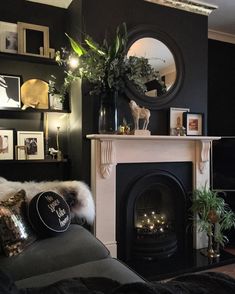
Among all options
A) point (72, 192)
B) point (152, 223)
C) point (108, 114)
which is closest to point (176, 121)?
point (108, 114)

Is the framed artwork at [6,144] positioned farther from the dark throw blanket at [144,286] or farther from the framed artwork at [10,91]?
the dark throw blanket at [144,286]

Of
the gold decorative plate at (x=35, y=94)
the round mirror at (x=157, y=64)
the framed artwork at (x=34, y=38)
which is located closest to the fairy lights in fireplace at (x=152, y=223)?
the round mirror at (x=157, y=64)

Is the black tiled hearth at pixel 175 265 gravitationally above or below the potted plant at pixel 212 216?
below

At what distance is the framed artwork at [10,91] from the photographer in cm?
285

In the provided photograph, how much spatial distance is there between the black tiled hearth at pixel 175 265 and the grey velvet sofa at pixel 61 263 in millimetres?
994

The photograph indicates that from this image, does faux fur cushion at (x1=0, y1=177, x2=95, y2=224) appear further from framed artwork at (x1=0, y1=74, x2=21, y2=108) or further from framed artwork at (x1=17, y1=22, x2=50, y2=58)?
framed artwork at (x1=17, y1=22, x2=50, y2=58)

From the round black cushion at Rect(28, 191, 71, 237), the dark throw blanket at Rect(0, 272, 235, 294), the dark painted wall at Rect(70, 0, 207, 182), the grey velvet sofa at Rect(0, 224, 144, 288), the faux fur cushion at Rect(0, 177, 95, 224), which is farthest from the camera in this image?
the dark painted wall at Rect(70, 0, 207, 182)

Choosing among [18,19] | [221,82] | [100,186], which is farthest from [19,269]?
[221,82]

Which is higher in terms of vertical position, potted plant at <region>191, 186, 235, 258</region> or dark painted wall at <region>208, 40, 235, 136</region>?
dark painted wall at <region>208, 40, 235, 136</region>

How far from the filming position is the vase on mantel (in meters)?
2.69

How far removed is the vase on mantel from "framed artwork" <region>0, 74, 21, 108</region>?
0.90 m

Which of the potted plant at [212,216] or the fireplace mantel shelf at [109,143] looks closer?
the fireplace mantel shelf at [109,143]

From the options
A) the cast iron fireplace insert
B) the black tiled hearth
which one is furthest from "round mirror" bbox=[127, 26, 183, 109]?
the black tiled hearth

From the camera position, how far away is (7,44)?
9.35 ft
